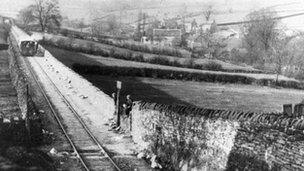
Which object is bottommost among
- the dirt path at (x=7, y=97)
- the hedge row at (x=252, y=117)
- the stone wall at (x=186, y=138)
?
the dirt path at (x=7, y=97)

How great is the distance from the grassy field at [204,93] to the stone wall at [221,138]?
19.8 m

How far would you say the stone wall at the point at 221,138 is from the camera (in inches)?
434

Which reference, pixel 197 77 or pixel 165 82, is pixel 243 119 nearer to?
pixel 165 82

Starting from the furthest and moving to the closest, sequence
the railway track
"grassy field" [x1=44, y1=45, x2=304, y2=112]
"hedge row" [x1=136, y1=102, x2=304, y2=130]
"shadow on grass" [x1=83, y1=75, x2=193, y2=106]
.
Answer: "grassy field" [x1=44, y1=45, x2=304, y2=112]
"shadow on grass" [x1=83, y1=75, x2=193, y2=106]
the railway track
"hedge row" [x1=136, y1=102, x2=304, y2=130]

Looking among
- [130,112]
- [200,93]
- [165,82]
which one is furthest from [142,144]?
[165,82]

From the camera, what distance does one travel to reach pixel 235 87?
5428 cm

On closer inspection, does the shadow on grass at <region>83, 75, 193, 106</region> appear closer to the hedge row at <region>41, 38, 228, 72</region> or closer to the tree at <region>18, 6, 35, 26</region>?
the hedge row at <region>41, 38, 228, 72</region>

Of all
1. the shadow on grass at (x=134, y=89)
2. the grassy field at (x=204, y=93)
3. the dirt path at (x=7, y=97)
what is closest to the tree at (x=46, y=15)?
the grassy field at (x=204, y=93)

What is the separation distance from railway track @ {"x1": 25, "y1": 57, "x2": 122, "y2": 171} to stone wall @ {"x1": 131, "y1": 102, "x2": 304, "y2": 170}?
194 cm

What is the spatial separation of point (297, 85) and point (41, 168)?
4982cm

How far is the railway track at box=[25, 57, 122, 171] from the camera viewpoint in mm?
16547

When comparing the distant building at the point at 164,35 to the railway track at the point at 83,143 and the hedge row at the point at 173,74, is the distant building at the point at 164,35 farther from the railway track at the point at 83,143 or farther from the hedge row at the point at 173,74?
the railway track at the point at 83,143

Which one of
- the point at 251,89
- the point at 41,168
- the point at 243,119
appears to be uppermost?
the point at 243,119

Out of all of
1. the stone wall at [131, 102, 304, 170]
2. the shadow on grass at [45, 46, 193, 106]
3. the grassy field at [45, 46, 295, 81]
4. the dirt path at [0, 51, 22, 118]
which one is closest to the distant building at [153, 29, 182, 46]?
the grassy field at [45, 46, 295, 81]
